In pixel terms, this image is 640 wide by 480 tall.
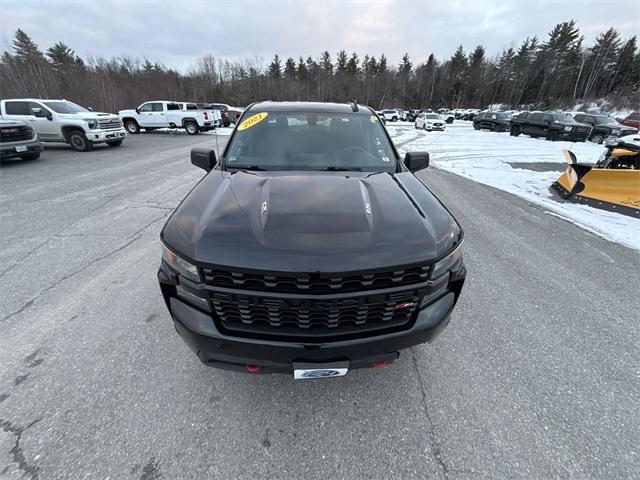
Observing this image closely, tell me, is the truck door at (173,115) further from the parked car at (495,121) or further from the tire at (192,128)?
the parked car at (495,121)

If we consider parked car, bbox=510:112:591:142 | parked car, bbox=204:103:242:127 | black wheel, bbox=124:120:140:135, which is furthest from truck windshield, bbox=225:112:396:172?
parked car, bbox=204:103:242:127

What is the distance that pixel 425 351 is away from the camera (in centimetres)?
237

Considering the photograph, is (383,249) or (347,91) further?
(347,91)

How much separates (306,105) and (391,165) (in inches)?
55.6

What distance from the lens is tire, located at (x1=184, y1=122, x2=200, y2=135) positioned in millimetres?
20109

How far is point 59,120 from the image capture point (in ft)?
36.8

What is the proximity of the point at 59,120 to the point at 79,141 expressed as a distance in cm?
88

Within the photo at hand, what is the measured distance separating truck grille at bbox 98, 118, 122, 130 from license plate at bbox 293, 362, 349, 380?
14446 millimetres

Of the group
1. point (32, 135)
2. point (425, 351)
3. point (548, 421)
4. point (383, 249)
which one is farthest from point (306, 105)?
point (32, 135)

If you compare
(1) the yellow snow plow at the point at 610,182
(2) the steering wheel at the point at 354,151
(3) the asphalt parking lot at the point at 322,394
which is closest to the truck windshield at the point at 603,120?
(1) the yellow snow plow at the point at 610,182

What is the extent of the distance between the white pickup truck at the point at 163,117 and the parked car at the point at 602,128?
82.5 ft

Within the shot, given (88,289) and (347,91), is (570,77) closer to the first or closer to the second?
(347,91)

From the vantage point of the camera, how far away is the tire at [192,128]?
792 inches

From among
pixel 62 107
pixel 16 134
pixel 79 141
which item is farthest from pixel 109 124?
pixel 16 134
